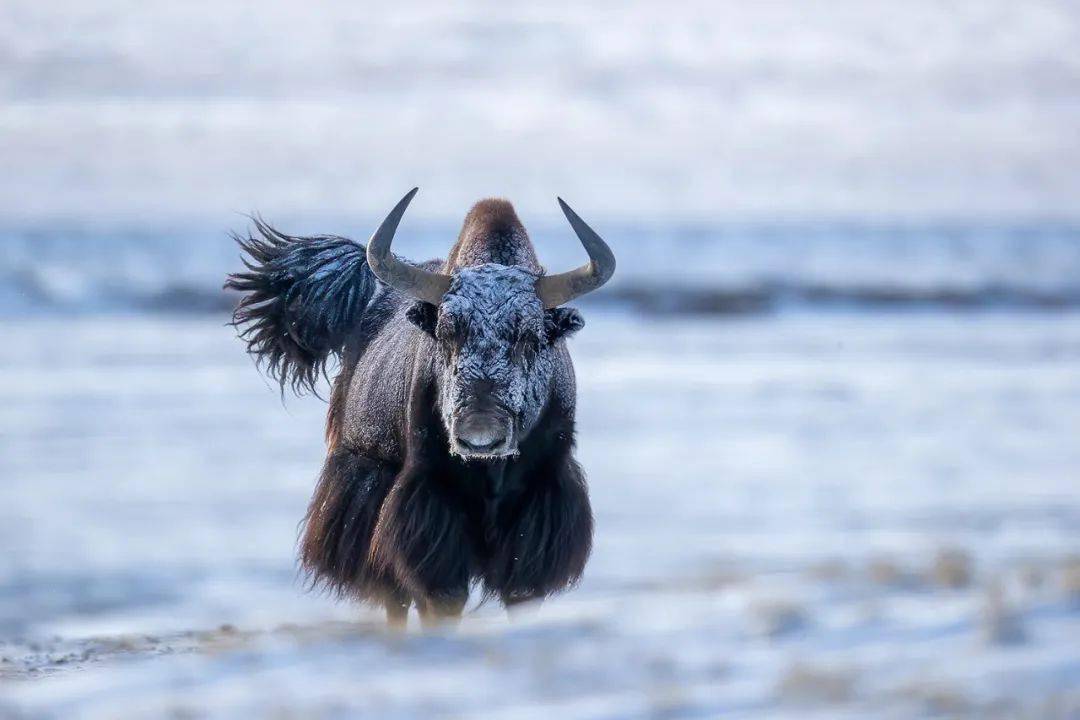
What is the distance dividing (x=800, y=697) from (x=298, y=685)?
1267 mm

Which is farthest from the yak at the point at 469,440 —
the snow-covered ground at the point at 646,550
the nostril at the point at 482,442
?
the snow-covered ground at the point at 646,550

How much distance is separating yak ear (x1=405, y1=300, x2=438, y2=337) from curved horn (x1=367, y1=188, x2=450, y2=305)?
2.1 inches

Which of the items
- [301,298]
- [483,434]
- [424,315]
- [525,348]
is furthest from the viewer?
[301,298]

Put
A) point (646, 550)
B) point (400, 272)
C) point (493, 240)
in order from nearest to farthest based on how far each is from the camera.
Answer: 1. point (400, 272)
2. point (493, 240)
3. point (646, 550)

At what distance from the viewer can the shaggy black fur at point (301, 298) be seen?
7754mm

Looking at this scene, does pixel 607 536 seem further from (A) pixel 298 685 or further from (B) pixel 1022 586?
(A) pixel 298 685

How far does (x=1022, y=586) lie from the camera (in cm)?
549

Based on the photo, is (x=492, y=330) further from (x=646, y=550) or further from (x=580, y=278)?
(x=646, y=550)

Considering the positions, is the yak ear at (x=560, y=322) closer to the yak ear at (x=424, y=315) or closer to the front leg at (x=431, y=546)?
the yak ear at (x=424, y=315)

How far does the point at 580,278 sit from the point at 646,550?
3.07m

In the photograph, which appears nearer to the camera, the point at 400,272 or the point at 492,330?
the point at 492,330

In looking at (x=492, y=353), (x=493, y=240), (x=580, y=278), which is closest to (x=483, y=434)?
(x=492, y=353)

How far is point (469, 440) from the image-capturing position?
5699 mm

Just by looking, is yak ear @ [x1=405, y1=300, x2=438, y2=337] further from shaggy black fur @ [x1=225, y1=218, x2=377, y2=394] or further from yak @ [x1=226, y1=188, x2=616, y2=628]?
shaggy black fur @ [x1=225, y1=218, x2=377, y2=394]
